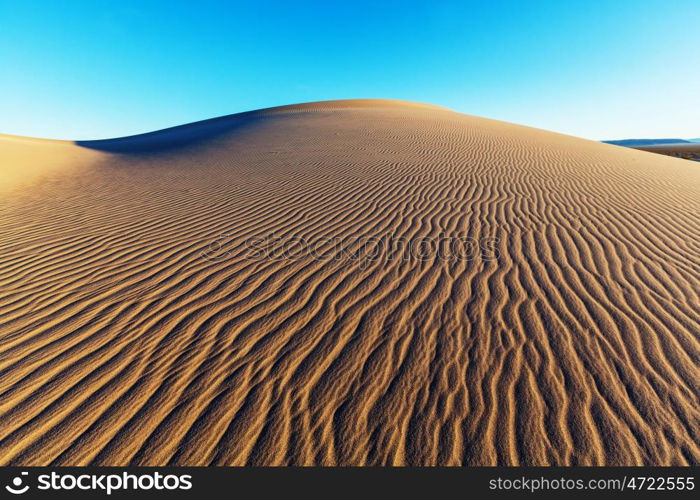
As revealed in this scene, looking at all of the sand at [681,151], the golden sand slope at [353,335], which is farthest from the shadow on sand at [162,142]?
the sand at [681,151]

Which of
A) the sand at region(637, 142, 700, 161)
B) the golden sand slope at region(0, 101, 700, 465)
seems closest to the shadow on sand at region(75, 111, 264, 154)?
the golden sand slope at region(0, 101, 700, 465)

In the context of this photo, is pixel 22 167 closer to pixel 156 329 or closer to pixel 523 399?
pixel 156 329

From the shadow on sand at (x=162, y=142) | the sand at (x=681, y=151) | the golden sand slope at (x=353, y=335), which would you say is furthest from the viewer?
the sand at (x=681, y=151)

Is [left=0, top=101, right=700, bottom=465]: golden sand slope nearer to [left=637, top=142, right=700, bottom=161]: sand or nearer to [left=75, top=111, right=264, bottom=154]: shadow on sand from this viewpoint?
[left=75, top=111, right=264, bottom=154]: shadow on sand

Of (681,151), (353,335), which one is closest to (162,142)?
(353,335)

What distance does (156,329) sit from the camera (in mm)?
3129

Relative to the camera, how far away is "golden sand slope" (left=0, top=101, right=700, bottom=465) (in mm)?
2131

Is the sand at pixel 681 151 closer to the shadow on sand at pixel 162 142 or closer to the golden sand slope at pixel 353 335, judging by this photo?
the golden sand slope at pixel 353 335

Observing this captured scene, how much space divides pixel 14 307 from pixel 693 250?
8.58 m

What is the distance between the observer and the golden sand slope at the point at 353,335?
2.13 m

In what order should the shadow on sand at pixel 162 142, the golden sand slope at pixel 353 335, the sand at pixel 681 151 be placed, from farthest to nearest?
the sand at pixel 681 151 < the shadow on sand at pixel 162 142 < the golden sand slope at pixel 353 335

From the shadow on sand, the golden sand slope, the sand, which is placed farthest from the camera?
the sand

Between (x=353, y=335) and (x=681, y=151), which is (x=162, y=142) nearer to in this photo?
(x=353, y=335)

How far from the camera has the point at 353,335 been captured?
9.94 feet
